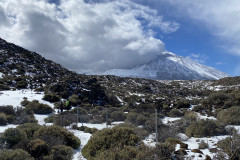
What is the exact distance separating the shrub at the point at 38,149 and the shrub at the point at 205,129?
26.6 feet

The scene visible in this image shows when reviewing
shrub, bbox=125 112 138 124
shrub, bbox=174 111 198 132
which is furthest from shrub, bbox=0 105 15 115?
shrub, bbox=174 111 198 132

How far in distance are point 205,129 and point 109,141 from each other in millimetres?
6406

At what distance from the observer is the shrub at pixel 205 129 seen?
10461 millimetres

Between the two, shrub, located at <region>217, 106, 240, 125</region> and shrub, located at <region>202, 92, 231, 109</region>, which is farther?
shrub, located at <region>202, 92, 231, 109</region>

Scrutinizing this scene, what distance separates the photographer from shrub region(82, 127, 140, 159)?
23.4 ft

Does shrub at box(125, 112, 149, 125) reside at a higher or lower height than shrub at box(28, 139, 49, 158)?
higher

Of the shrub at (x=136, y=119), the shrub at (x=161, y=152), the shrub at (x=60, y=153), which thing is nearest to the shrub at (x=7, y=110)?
the shrub at (x=136, y=119)

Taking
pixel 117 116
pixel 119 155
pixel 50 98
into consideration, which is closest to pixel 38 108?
pixel 50 98

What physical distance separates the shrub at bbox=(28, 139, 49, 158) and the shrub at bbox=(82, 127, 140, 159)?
1640 millimetres

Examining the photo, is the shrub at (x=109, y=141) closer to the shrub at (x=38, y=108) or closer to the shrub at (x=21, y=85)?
the shrub at (x=38, y=108)

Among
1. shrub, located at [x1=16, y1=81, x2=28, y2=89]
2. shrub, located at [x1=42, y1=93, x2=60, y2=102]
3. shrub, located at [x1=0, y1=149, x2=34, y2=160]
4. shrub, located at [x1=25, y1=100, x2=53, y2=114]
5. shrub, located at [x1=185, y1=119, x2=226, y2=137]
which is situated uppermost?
shrub, located at [x1=16, y1=81, x2=28, y2=89]

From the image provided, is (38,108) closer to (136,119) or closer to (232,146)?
(136,119)

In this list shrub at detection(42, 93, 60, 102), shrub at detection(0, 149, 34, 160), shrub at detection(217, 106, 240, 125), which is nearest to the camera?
shrub at detection(0, 149, 34, 160)

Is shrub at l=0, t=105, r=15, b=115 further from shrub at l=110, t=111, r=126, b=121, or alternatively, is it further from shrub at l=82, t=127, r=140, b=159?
shrub at l=82, t=127, r=140, b=159
